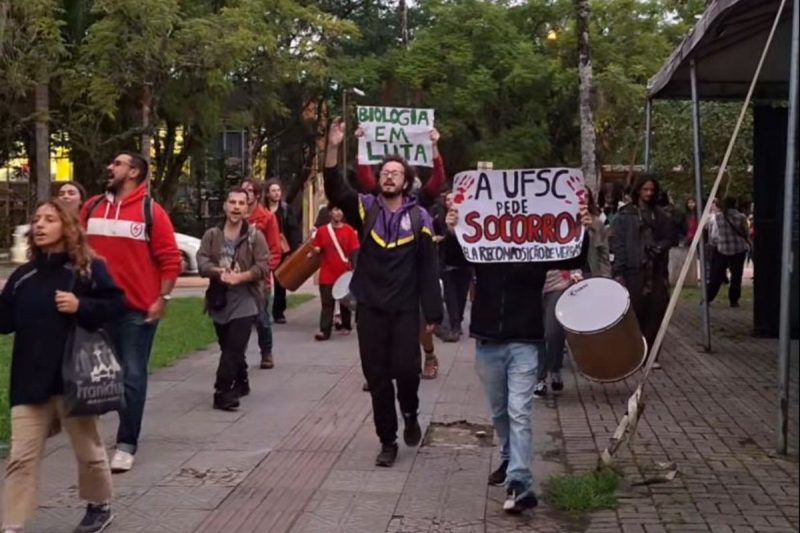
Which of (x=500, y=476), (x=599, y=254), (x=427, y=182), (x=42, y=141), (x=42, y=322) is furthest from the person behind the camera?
(x=42, y=141)

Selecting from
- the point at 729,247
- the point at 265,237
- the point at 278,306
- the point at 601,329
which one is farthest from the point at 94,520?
the point at 729,247

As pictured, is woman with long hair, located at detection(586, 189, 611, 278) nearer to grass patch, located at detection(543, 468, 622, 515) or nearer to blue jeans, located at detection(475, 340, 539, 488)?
grass patch, located at detection(543, 468, 622, 515)

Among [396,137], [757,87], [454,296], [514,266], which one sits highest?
[757,87]

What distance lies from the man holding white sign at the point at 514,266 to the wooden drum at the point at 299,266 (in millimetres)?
7033

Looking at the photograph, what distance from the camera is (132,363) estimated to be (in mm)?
7262

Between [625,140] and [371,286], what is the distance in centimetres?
2837

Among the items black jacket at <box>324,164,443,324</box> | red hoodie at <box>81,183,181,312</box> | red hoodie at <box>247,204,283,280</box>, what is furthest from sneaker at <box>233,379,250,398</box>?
black jacket at <box>324,164,443,324</box>

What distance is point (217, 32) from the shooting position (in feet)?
79.8

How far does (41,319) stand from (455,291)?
8.18m

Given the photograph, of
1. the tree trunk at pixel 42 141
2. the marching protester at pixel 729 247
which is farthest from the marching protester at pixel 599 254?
the tree trunk at pixel 42 141

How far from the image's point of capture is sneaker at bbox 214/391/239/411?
9.28 meters

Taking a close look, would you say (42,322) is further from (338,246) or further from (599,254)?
(338,246)

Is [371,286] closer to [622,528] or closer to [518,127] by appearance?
[622,528]

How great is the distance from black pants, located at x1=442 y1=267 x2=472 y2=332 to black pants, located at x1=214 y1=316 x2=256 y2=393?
4.25 m
